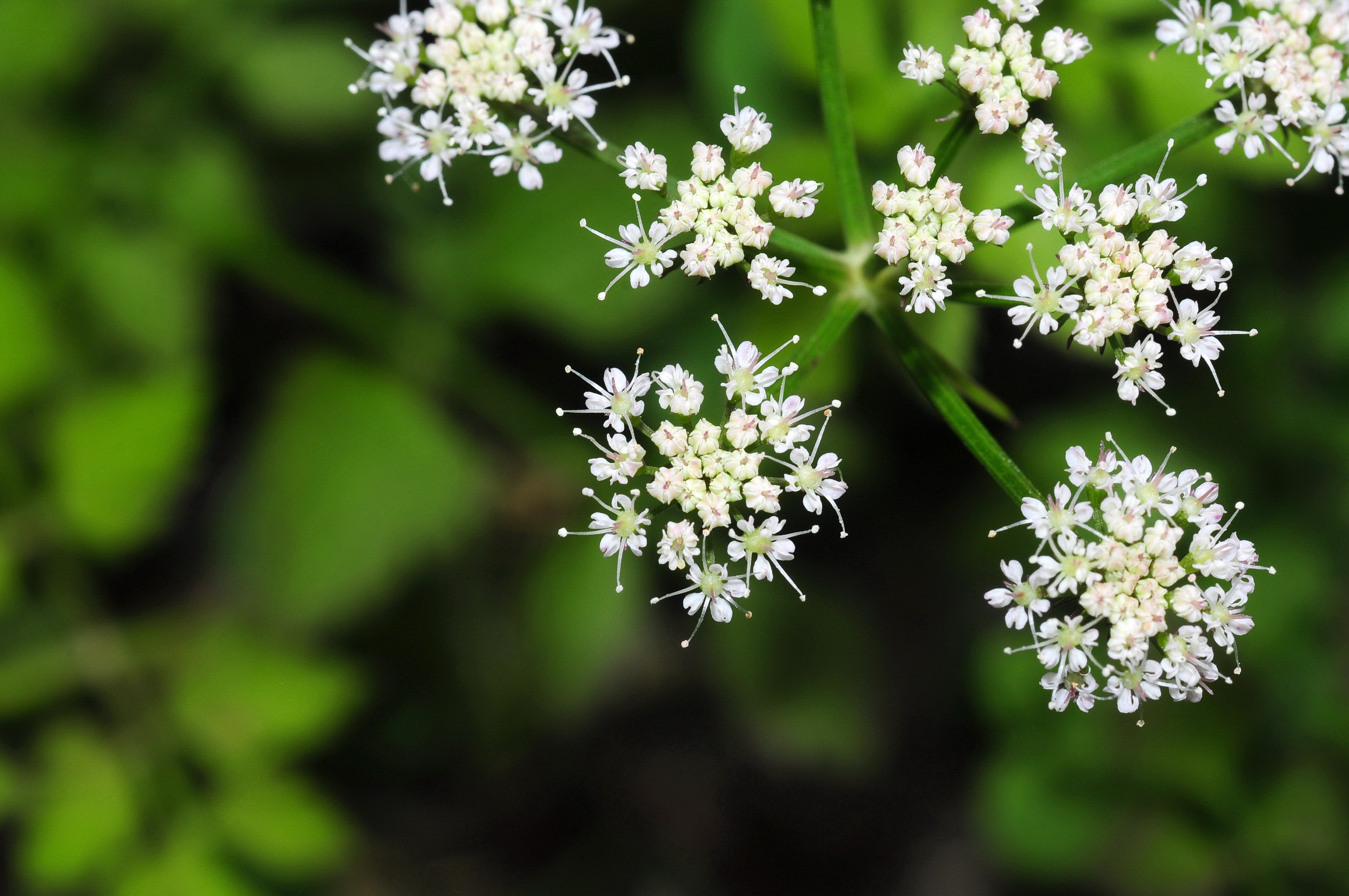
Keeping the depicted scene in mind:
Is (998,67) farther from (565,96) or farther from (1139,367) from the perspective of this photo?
(565,96)

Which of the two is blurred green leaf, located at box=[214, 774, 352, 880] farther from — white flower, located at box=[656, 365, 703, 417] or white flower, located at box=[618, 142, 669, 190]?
white flower, located at box=[618, 142, 669, 190]

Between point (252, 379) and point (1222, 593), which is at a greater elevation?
point (252, 379)

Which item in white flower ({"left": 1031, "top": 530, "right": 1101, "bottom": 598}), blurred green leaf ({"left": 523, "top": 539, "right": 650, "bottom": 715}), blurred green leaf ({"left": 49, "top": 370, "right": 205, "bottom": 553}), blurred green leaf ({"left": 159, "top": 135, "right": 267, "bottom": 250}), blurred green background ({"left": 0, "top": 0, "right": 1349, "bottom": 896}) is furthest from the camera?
blurred green leaf ({"left": 523, "top": 539, "right": 650, "bottom": 715})

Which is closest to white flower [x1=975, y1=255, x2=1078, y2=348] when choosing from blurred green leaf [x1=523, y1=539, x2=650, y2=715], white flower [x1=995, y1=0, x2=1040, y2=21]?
white flower [x1=995, y1=0, x2=1040, y2=21]

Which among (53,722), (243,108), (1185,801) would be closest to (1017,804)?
(1185,801)

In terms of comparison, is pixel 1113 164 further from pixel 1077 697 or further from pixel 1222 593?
pixel 1077 697

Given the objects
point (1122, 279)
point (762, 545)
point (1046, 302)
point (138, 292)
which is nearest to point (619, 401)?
point (762, 545)
